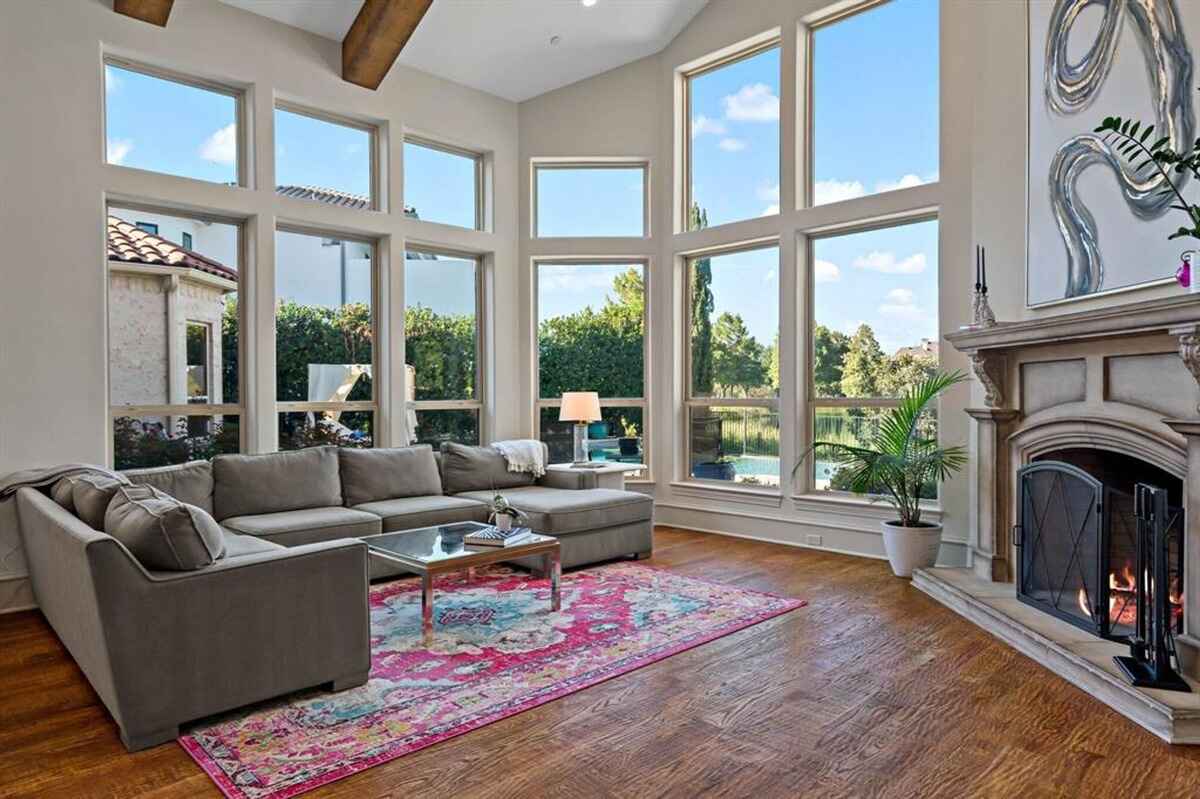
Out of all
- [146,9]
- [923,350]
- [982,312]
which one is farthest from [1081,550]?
[146,9]

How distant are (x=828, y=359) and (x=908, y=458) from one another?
1276 millimetres

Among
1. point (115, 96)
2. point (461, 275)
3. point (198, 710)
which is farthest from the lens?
point (461, 275)

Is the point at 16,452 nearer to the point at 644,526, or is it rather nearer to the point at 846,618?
the point at 644,526

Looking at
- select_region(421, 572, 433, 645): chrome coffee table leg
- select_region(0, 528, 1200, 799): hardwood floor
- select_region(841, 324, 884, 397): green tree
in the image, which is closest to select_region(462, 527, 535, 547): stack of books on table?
select_region(421, 572, 433, 645): chrome coffee table leg

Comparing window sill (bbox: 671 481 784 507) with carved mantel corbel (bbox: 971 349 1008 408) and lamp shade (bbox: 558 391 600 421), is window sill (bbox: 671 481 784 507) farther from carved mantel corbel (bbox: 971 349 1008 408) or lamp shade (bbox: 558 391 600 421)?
carved mantel corbel (bbox: 971 349 1008 408)

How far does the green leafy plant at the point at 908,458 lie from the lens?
15.6ft

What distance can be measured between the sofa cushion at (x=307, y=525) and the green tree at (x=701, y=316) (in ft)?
10.2

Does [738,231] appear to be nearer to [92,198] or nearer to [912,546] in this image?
[912,546]

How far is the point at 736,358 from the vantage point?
6.41 meters

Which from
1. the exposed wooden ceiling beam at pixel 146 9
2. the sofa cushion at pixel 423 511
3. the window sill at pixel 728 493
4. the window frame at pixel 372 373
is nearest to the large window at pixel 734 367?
the window sill at pixel 728 493

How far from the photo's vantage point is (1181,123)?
3.08m

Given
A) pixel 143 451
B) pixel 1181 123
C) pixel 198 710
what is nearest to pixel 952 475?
pixel 1181 123

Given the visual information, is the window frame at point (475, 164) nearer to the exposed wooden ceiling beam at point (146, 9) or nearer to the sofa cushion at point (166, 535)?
the exposed wooden ceiling beam at point (146, 9)

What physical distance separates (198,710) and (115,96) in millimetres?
4066
